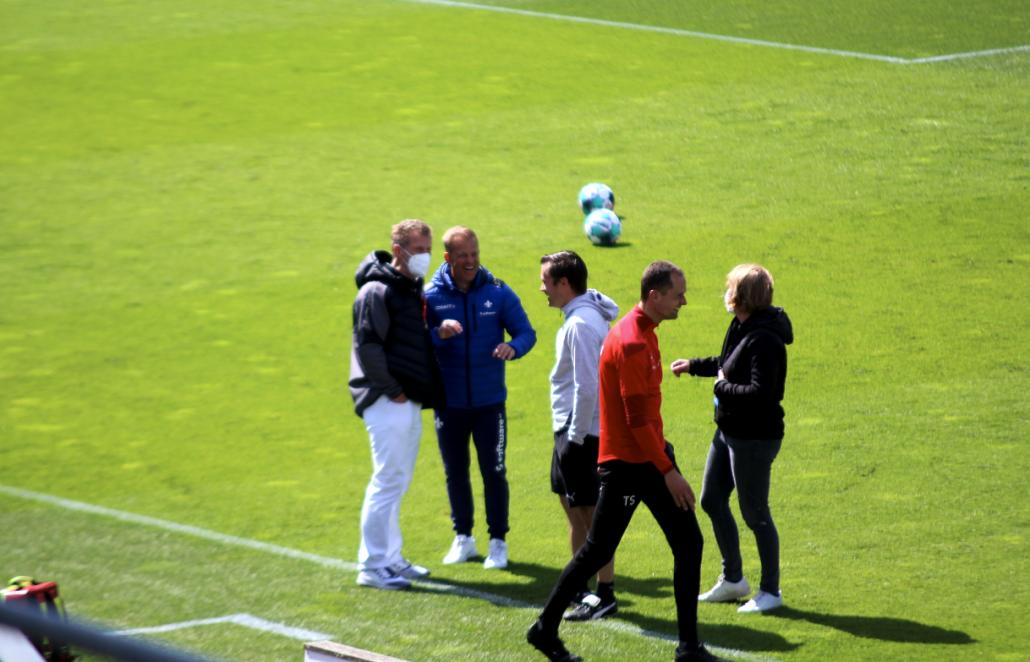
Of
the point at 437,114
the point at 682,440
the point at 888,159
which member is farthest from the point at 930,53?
the point at 682,440

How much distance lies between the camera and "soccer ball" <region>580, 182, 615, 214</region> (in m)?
17.3

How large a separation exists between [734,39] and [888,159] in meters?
6.28

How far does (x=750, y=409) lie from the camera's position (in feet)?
26.8

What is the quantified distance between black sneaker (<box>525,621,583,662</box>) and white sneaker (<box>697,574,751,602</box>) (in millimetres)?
1344

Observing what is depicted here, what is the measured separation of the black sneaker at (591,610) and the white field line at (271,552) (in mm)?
55

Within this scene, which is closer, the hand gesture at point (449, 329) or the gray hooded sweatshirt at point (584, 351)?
the gray hooded sweatshirt at point (584, 351)

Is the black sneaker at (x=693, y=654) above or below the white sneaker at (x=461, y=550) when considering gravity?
above

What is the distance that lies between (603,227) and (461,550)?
24.9 feet

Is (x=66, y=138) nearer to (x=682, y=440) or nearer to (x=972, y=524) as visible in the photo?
(x=682, y=440)

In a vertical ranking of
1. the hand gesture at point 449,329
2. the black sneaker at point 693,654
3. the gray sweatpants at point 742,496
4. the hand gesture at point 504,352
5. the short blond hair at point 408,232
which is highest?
the short blond hair at point 408,232

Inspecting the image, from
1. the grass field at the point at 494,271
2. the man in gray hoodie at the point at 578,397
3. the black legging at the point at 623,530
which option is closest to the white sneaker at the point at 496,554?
the grass field at the point at 494,271

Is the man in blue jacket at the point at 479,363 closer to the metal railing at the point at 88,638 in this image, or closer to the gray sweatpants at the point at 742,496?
the gray sweatpants at the point at 742,496

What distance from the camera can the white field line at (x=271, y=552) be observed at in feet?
27.4

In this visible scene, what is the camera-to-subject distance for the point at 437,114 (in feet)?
72.3
